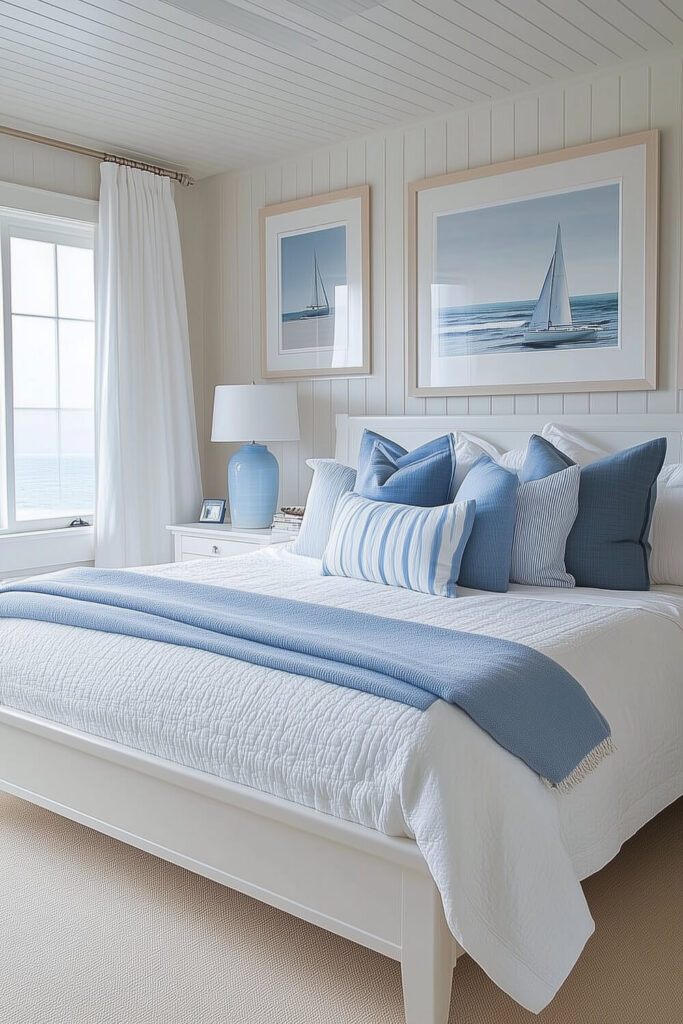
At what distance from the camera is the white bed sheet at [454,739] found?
1.60 metres

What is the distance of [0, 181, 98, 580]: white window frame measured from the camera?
13.2 feet

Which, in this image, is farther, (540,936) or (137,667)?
(137,667)

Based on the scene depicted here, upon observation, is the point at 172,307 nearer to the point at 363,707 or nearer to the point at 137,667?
the point at 137,667

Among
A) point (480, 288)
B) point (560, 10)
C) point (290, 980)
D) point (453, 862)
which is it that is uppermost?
point (560, 10)

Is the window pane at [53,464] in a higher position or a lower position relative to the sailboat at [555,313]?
lower

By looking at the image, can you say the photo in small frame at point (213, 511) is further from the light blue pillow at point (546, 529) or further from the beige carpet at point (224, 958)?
the beige carpet at point (224, 958)

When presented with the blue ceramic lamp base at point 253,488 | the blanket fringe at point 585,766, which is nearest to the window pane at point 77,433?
the blue ceramic lamp base at point 253,488

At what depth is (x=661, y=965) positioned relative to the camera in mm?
1946

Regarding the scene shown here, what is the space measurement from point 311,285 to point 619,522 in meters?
2.16

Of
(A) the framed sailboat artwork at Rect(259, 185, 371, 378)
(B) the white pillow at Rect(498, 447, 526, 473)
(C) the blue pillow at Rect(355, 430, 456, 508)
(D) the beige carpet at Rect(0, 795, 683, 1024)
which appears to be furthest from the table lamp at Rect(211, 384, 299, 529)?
(D) the beige carpet at Rect(0, 795, 683, 1024)

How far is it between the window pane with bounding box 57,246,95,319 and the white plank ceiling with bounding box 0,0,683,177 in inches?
19.9

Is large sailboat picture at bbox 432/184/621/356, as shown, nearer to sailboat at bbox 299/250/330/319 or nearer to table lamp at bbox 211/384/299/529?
sailboat at bbox 299/250/330/319

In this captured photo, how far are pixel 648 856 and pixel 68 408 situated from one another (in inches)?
123

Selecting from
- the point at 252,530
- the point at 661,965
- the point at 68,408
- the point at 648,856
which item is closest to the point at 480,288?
the point at 252,530
